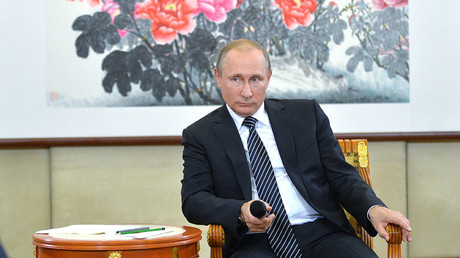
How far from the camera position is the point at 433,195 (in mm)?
4242

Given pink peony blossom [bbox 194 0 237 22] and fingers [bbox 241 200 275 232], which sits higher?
pink peony blossom [bbox 194 0 237 22]

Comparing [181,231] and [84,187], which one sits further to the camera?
[84,187]

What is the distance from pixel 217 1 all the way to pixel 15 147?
67.3 inches

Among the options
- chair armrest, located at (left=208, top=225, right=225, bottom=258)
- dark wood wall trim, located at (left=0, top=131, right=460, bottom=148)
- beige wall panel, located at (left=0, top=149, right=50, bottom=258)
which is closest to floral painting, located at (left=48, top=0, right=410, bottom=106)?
dark wood wall trim, located at (left=0, top=131, right=460, bottom=148)

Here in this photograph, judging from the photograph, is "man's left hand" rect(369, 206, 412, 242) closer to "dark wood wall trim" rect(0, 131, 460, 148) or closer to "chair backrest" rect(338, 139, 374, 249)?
"chair backrest" rect(338, 139, 374, 249)

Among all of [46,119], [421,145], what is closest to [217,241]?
[46,119]

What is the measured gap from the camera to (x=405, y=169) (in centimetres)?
422

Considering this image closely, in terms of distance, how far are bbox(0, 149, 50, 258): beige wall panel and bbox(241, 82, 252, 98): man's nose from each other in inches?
72.7

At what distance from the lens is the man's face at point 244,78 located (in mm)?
2879

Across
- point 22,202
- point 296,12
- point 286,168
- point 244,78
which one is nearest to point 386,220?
point 286,168

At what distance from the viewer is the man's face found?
288cm

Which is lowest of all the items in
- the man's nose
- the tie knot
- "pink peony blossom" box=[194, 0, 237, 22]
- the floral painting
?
the tie knot

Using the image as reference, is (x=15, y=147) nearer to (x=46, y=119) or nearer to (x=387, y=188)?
(x=46, y=119)

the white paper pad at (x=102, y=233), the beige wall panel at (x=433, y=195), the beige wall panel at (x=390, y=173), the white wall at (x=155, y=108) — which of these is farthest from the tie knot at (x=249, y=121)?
the beige wall panel at (x=433, y=195)
